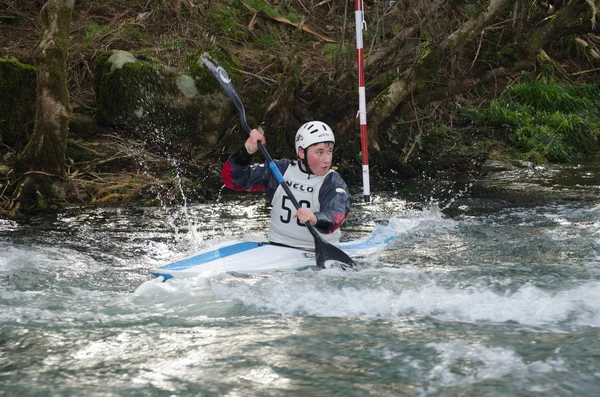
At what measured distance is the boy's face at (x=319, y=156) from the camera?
17.2ft

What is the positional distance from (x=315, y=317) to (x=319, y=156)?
1530mm

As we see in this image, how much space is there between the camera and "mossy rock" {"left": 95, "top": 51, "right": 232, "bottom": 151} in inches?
378

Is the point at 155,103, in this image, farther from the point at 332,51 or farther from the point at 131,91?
the point at 332,51

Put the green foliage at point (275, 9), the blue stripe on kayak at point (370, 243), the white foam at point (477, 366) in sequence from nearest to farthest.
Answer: the white foam at point (477, 366) → the blue stripe on kayak at point (370, 243) → the green foliage at point (275, 9)

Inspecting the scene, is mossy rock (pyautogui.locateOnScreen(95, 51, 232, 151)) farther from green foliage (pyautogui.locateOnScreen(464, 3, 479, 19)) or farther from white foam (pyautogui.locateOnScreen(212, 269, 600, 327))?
white foam (pyautogui.locateOnScreen(212, 269, 600, 327))

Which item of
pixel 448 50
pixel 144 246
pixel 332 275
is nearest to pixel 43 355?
pixel 332 275

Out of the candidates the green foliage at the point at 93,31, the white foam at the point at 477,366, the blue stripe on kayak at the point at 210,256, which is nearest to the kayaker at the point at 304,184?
the blue stripe on kayak at the point at 210,256

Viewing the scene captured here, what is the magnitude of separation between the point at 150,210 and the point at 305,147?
115 inches

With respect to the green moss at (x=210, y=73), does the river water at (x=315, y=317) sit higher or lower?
lower

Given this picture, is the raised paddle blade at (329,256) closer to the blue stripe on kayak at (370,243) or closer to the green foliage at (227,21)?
the blue stripe on kayak at (370,243)

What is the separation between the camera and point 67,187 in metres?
7.91

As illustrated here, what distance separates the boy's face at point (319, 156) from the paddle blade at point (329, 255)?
0.52 metres

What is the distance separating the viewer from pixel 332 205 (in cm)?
512

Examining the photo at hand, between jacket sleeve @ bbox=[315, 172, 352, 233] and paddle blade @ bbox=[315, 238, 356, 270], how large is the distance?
0.10 meters
